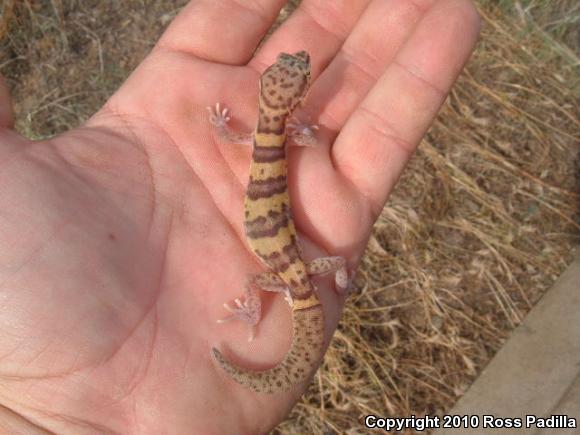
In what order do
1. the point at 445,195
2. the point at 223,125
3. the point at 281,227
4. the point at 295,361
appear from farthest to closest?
1. the point at 445,195
2. the point at 223,125
3. the point at 281,227
4. the point at 295,361

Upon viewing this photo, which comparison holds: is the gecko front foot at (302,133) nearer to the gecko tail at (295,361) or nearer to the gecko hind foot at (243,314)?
the gecko tail at (295,361)

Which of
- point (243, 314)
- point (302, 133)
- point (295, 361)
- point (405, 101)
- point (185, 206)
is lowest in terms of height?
point (295, 361)

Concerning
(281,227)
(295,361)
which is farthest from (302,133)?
(295,361)

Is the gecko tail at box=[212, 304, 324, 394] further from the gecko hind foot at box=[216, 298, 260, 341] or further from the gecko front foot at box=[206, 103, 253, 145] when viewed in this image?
the gecko front foot at box=[206, 103, 253, 145]

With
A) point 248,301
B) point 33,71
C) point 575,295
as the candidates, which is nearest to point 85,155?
point 248,301

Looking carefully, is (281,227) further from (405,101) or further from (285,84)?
(405,101)

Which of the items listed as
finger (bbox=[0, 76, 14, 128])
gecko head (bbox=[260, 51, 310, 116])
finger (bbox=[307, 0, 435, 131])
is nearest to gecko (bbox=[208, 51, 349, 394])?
gecko head (bbox=[260, 51, 310, 116])
